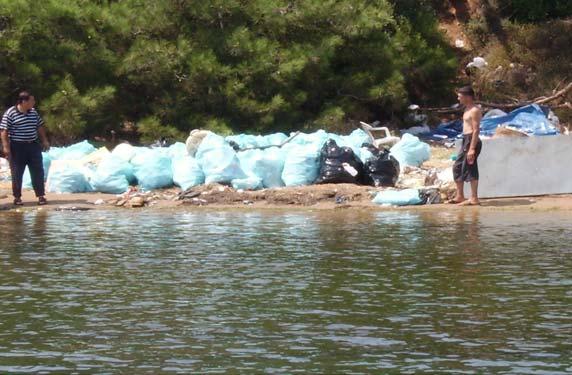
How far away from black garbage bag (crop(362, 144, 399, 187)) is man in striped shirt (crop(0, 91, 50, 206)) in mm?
4092

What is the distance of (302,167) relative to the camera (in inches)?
632

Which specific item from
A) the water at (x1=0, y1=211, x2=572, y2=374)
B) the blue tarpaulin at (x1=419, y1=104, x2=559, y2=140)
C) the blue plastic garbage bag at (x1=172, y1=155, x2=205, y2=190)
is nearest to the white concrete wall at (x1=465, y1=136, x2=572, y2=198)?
the water at (x1=0, y1=211, x2=572, y2=374)

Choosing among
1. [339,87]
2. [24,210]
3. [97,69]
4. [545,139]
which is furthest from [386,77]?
[24,210]

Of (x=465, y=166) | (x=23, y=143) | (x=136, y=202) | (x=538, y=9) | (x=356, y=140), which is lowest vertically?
(x=136, y=202)

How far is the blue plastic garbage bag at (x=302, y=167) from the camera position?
16062mm

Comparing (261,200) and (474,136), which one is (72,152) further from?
(474,136)

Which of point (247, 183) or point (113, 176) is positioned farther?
point (113, 176)

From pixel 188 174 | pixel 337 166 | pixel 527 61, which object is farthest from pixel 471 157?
pixel 527 61

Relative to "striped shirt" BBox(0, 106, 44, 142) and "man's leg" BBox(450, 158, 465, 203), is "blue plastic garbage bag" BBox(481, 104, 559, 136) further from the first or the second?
"striped shirt" BBox(0, 106, 44, 142)

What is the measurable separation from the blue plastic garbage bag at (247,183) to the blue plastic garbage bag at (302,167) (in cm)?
38

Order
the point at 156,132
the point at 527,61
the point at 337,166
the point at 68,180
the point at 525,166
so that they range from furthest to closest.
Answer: the point at 527,61, the point at 156,132, the point at 68,180, the point at 337,166, the point at 525,166

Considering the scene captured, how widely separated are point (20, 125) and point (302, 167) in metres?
3.57

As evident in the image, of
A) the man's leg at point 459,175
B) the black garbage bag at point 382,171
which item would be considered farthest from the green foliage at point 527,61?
the man's leg at point 459,175

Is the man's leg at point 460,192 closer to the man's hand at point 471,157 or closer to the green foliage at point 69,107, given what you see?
the man's hand at point 471,157
